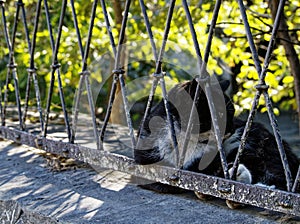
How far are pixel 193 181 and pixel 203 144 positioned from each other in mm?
503

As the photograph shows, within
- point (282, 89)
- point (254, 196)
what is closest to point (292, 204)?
point (254, 196)

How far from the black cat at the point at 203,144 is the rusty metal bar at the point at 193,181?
9 centimetres

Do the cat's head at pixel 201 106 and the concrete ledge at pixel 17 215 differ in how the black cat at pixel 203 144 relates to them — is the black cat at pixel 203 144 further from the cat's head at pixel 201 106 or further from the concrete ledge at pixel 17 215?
the concrete ledge at pixel 17 215

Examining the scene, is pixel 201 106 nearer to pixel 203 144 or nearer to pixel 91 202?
pixel 203 144

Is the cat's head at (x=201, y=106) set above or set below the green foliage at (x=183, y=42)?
below

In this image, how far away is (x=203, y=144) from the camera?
2.47 meters

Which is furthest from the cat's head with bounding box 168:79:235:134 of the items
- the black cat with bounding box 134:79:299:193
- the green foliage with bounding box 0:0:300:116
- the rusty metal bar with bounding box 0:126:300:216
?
the green foliage with bounding box 0:0:300:116

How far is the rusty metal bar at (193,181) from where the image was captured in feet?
5.54

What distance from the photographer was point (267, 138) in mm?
2584

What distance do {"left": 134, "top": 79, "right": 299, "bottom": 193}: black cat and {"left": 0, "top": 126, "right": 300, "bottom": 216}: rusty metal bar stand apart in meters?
0.09

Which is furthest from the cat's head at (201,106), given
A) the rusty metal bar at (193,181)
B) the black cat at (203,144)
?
the rusty metal bar at (193,181)

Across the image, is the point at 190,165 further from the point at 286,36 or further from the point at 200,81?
the point at 286,36

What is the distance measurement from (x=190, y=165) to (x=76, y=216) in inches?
25.3

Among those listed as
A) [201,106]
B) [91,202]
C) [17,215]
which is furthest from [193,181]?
[17,215]
